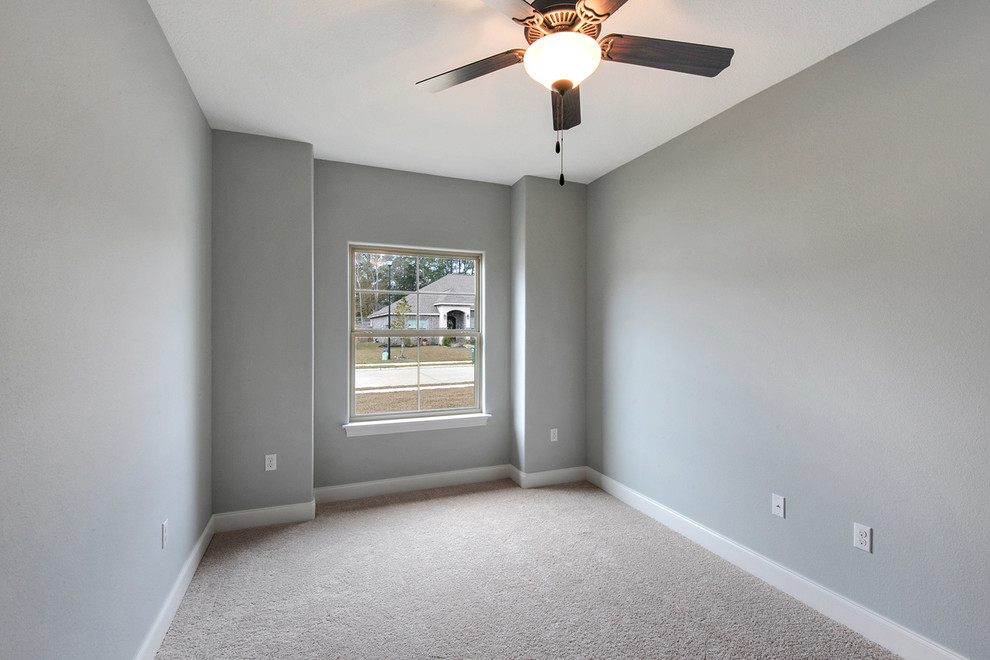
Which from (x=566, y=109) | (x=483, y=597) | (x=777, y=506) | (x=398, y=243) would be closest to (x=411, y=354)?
(x=398, y=243)

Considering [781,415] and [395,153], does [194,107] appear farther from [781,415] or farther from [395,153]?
[781,415]

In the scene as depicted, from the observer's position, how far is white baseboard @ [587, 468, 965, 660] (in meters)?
1.75

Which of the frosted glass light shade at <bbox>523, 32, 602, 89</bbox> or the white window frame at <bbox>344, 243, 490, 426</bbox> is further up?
the frosted glass light shade at <bbox>523, 32, 602, 89</bbox>

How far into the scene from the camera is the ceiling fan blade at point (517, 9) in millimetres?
1331

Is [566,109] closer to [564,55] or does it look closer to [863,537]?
[564,55]

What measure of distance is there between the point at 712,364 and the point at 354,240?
2704mm

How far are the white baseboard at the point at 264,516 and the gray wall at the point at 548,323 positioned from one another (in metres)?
1.68

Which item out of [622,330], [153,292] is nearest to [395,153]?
[153,292]

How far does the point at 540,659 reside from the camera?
1.77m

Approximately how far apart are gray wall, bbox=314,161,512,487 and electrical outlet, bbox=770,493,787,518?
2084 mm

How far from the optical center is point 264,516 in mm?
2928

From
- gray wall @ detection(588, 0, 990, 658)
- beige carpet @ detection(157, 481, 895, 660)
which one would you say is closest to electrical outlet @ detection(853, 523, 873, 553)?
gray wall @ detection(588, 0, 990, 658)

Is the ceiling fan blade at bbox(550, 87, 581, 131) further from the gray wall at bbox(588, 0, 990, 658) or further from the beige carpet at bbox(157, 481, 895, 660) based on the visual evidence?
the beige carpet at bbox(157, 481, 895, 660)

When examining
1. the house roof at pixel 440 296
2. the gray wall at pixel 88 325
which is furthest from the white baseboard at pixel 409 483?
the house roof at pixel 440 296
